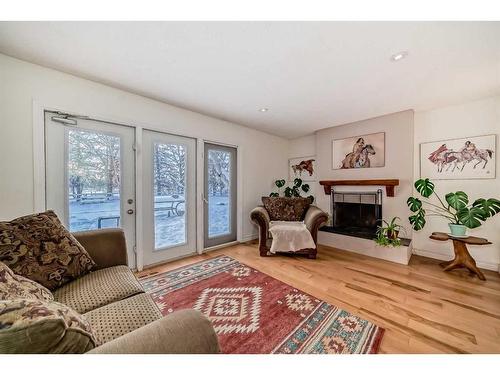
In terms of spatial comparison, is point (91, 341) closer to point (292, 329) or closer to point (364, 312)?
point (292, 329)

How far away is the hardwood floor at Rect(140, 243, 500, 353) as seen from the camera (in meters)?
1.43

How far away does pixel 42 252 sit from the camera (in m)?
1.22

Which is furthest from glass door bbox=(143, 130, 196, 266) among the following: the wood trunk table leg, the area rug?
the wood trunk table leg

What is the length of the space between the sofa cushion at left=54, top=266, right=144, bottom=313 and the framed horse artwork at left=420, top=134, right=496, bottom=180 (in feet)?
13.0

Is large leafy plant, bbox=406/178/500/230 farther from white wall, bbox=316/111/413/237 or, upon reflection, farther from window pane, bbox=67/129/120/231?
window pane, bbox=67/129/120/231

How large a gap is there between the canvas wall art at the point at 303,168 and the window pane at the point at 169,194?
2.59m

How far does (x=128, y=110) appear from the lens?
246 centimetres

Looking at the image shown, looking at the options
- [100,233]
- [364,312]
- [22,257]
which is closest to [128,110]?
[100,233]

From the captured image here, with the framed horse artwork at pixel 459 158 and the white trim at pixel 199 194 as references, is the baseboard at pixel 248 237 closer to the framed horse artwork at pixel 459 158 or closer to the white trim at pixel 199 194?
the white trim at pixel 199 194

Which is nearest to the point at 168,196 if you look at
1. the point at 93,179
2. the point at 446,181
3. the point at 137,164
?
the point at 137,164

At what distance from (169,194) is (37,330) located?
2503 mm

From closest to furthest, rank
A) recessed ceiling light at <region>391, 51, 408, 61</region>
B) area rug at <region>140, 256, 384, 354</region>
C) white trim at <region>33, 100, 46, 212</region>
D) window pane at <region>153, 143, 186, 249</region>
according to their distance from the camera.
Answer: area rug at <region>140, 256, 384, 354</region> → recessed ceiling light at <region>391, 51, 408, 61</region> → white trim at <region>33, 100, 46, 212</region> → window pane at <region>153, 143, 186, 249</region>

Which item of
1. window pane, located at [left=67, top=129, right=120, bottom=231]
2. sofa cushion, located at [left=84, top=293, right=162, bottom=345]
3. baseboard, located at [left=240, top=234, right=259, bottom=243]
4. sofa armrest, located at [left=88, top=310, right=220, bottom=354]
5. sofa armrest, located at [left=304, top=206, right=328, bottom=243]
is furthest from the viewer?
baseboard, located at [left=240, top=234, right=259, bottom=243]
